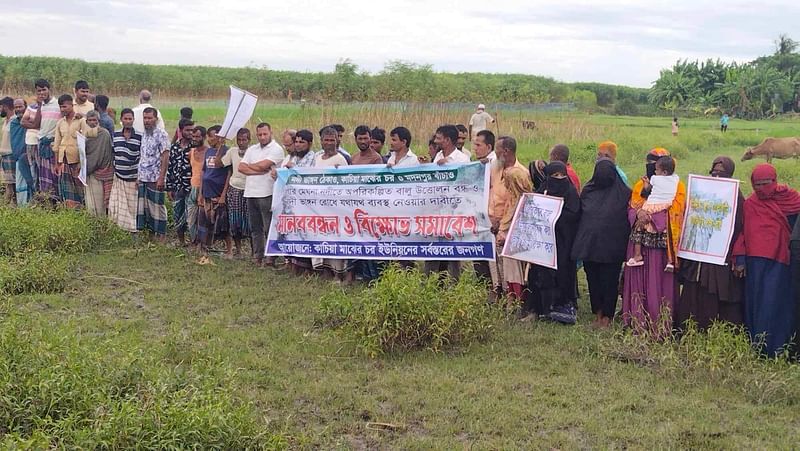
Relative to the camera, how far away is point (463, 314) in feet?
18.8

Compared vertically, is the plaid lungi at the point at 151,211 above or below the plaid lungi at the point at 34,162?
below

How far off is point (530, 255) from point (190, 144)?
14.7 ft

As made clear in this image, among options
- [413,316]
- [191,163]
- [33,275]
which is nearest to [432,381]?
[413,316]

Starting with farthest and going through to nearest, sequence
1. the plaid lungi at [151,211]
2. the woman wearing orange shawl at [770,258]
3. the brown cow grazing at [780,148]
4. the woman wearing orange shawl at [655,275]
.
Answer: the brown cow grazing at [780,148] → the plaid lungi at [151,211] → the woman wearing orange shawl at [655,275] → the woman wearing orange shawl at [770,258]

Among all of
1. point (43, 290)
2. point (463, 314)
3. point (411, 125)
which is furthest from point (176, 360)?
point (411, 125)

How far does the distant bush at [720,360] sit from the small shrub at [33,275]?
16.7ft

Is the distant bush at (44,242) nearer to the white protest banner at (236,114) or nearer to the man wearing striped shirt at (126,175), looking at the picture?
the man wearing striped shirt at (126,175)

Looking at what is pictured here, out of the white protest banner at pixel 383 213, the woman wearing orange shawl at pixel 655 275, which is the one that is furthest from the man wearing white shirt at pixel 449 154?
the woman wearing orange shawl at pixel 655 275

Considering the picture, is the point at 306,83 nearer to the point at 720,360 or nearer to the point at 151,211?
the point at 151,211

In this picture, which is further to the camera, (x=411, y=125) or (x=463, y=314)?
(x=411, y=125)

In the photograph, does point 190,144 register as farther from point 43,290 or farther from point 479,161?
point 479,161

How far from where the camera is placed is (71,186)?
10352 millimetres

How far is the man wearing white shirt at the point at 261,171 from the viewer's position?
8.44m

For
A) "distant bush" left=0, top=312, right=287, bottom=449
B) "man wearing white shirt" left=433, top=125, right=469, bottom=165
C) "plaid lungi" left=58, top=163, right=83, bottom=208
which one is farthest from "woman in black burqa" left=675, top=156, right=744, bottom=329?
"plaid lungi" left=58, top=163, right=83, bottom=208
